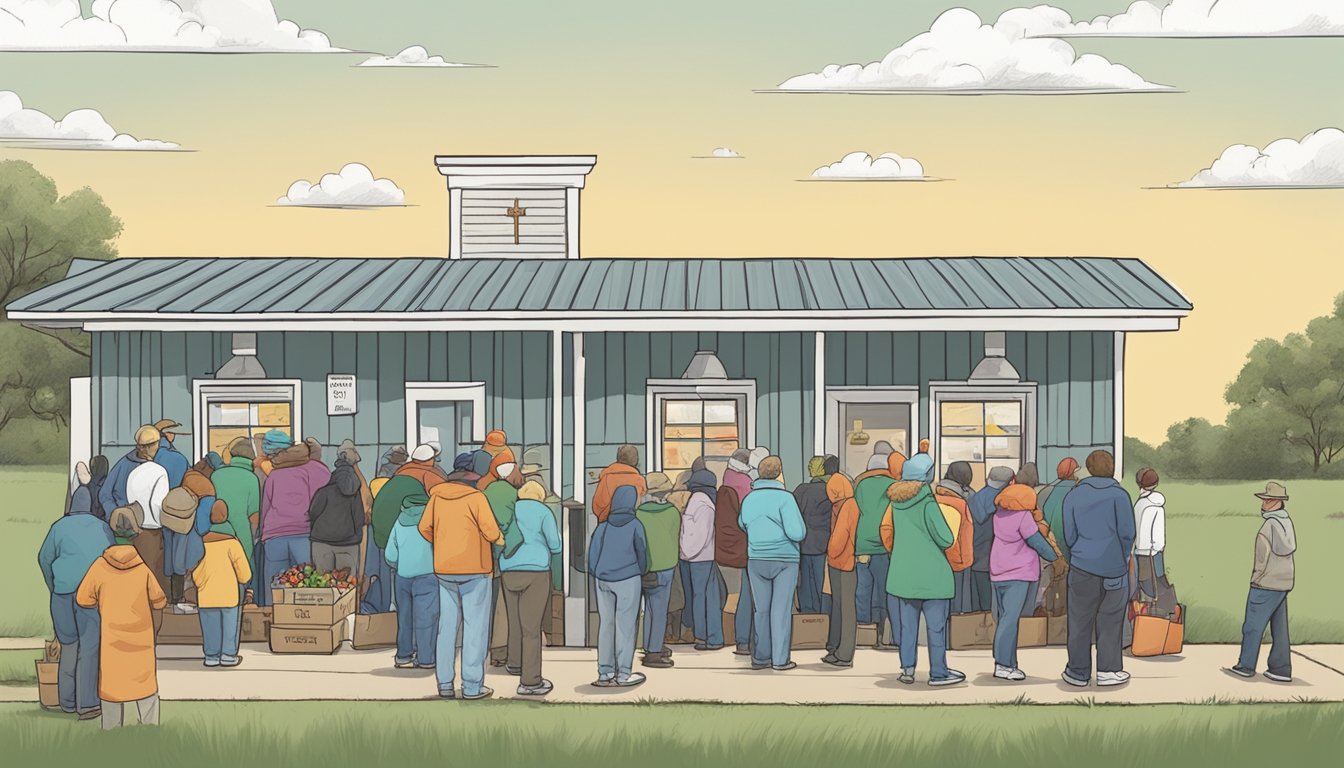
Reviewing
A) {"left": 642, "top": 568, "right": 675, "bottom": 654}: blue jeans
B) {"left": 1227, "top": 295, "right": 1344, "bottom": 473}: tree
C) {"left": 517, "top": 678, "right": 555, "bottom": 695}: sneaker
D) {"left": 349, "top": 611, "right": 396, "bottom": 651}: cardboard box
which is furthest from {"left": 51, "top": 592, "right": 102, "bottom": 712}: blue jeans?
{"left": 1227, "top": 295, "right": 1344, "bottom": 473}: tree

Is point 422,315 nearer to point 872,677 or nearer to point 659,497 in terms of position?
point 659,497

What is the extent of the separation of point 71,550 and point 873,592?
261 inches

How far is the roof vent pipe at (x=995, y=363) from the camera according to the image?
15758mm

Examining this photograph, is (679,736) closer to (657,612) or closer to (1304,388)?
(657,612)

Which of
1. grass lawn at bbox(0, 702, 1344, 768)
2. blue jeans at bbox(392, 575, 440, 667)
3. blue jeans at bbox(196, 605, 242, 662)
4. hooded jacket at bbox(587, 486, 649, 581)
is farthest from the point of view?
blue jeans at bbox(196, 605, 242, 662)

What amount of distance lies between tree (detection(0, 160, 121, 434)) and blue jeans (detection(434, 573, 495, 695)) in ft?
104

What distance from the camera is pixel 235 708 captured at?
10.9 m

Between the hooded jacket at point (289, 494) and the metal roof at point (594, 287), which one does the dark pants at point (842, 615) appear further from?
the hooded jacket at point (289, 494)

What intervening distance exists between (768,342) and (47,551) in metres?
7.97

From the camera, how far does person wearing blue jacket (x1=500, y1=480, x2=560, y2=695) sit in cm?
1095

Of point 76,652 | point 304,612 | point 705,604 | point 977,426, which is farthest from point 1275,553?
point 76,652

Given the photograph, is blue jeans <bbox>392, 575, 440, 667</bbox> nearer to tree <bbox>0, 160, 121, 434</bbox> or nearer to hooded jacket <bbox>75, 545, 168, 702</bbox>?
hooded jacket <bbox>75, 545, 168, 702</bbox>

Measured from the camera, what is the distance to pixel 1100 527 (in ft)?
37.0

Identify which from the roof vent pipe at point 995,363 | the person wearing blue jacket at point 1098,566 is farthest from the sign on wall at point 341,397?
the person wearing blue jacket at point 1098,566
